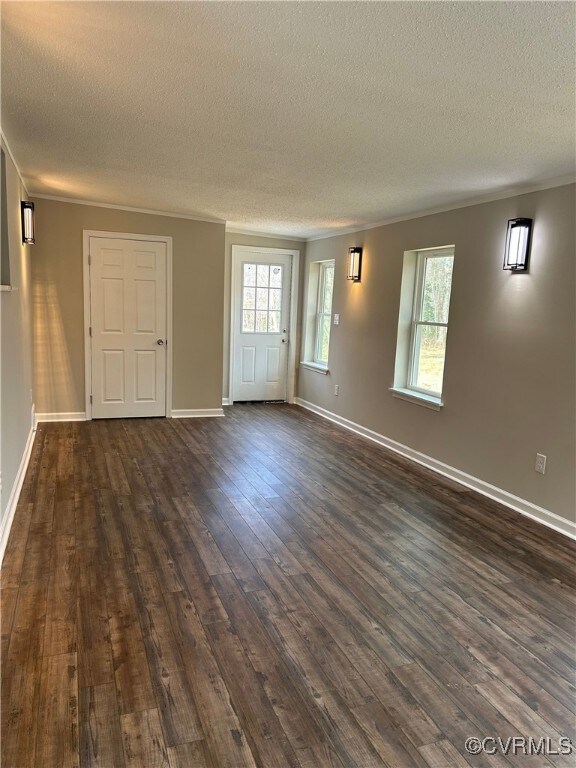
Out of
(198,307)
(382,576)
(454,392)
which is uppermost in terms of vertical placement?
(198,307)

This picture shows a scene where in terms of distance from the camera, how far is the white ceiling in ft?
5.77

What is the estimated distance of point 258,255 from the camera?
7.00 metres

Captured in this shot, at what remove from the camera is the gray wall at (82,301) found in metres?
5.50

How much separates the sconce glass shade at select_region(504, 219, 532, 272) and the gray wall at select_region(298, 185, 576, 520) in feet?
0.17

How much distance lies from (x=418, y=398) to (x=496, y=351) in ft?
3.34

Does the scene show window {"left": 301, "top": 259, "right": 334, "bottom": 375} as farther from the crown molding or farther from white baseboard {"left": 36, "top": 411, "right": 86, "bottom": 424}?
white baseboard {"left": 36, "top": 411, "right": 86, "bottom": 424}

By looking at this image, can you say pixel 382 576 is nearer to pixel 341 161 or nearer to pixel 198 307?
pixel 341 161

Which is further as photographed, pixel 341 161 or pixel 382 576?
pixel 341 161

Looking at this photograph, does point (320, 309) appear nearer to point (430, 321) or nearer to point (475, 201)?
point (430, 321)

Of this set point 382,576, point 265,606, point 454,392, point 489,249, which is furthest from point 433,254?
point 265,606

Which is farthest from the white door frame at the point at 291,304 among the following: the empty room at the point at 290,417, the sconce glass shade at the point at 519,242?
the sconce glass shade at the point at 519,242

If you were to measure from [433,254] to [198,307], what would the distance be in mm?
2748

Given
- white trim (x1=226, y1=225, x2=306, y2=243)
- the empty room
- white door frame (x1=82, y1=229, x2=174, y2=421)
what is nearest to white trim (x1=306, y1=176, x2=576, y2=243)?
the empty room

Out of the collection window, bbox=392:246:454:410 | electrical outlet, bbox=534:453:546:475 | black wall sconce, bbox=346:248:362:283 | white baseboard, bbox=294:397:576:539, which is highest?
black wall sconce, bbox=346:248:362:283
